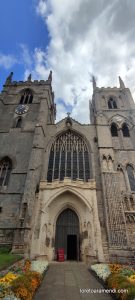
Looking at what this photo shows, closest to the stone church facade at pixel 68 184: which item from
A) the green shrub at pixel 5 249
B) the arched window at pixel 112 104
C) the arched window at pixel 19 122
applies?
the arched window at pixel 19 122

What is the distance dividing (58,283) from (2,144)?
49.1ft

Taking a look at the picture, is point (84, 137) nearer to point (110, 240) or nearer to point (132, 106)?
point (132, 106)

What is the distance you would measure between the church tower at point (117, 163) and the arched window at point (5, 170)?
9.06 m

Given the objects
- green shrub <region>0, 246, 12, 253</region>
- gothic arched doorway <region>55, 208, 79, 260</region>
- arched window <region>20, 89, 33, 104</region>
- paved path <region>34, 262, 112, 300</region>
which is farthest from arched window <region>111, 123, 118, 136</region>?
paved path <region>34, 262, 112, 300</region>

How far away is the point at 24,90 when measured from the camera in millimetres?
26094

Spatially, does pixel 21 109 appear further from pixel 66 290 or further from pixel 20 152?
pixel 66 290

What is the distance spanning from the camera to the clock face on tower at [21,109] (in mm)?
22078

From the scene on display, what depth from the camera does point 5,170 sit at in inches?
660

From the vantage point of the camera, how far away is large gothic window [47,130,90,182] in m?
16.9

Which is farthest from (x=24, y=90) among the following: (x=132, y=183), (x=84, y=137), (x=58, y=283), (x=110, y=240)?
(x=58, y=283)

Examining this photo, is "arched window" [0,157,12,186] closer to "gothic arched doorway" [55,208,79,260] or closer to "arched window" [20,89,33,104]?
"gothic arched doorway" [55,208,79,260]

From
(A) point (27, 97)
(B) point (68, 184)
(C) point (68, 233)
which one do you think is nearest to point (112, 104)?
(A) point (27, 97)

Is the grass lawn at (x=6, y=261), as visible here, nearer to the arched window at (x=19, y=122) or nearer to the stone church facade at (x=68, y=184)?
the stone church facade at (x=68, y=184)

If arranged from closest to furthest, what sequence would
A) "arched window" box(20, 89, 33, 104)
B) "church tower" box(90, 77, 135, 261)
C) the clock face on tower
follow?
"church tower" box(90, 77, 135, 261) → the clock face on tower → "arched window" box(20, 89, 33, 104)
